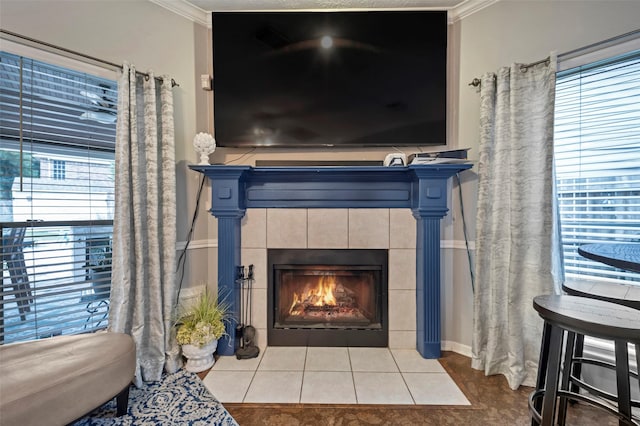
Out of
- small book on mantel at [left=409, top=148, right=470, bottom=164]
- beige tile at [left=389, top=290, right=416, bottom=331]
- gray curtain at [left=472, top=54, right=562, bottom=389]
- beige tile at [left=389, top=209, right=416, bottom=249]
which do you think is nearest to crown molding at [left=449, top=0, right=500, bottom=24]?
gray curtain at [left=472, top=54, right=562, bottom=389]

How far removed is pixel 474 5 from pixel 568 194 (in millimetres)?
1470

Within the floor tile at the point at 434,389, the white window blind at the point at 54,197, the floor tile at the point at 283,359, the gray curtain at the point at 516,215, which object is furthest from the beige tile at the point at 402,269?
the white window blind at the point at 54,197

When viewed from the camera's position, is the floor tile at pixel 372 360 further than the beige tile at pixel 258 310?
No

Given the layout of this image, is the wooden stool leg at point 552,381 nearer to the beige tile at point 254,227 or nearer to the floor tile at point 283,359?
the floor tile at point 283,359

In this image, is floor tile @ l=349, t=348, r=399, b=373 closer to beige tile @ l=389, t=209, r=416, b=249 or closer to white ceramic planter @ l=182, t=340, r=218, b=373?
beige tile @ l=389, t=209, r=416, b=249

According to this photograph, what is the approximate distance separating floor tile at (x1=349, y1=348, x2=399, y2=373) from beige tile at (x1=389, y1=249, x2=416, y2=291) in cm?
50

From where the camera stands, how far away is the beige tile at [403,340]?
2236 mm

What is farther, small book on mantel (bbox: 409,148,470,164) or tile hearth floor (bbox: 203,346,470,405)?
small book on mantel (bbox: 409,148,470,164)

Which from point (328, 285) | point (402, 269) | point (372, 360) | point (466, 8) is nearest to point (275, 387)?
point (372, 360)

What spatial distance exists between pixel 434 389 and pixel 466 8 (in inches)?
103

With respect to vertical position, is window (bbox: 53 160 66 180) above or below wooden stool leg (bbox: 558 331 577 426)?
above

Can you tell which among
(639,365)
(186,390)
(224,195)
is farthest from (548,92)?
(186,390)

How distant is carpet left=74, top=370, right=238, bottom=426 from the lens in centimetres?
150

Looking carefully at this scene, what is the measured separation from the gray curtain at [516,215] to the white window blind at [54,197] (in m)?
2.52
